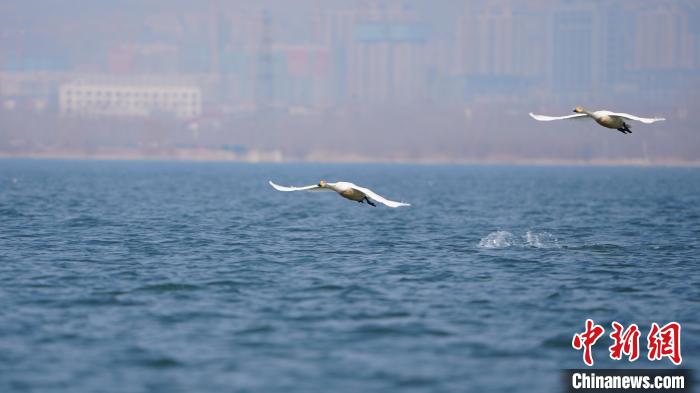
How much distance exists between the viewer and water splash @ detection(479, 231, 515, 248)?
49.0 meters

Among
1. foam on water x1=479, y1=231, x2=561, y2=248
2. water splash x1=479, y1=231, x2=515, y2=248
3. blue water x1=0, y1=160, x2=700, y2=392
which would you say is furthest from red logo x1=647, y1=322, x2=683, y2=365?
foam on water x1=479, y1=231, x2=561, y2=248

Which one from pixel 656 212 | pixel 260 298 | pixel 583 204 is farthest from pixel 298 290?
pixel 583 204

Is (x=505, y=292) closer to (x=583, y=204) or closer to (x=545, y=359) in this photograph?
(x=545, y=359)

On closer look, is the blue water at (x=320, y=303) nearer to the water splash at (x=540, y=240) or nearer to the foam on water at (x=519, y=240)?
the foam on water at (x=519, y=240)

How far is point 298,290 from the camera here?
116 feet

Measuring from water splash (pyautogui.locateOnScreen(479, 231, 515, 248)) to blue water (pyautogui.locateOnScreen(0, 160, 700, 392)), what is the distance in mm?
113

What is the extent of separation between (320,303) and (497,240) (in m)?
19.5

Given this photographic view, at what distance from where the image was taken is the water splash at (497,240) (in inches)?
1930

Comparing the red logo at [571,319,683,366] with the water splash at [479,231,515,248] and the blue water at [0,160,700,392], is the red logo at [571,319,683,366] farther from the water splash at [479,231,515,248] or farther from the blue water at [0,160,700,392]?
the water splash at [479,231,515,248]

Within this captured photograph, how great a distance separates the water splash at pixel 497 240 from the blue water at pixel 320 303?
0.37ft

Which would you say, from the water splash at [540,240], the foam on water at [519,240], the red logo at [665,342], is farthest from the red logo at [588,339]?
the water splash at [540,240]

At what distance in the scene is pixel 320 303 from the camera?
1300 inches

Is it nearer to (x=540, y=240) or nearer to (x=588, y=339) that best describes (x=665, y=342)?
(x=588, y=339)

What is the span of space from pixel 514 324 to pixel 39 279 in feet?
45.1
